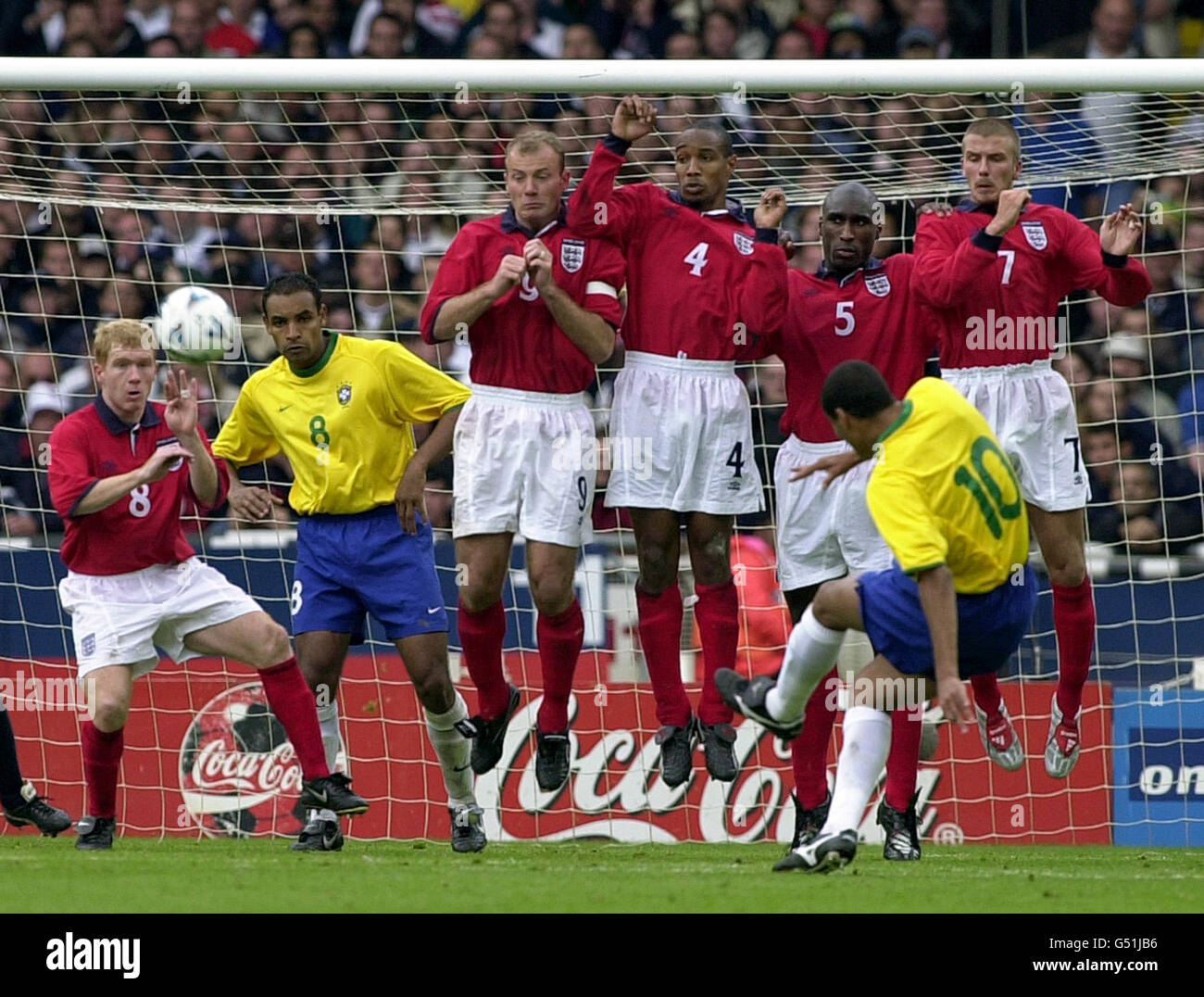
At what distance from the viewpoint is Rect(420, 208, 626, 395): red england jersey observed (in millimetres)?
7602

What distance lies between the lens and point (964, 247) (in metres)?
7.45

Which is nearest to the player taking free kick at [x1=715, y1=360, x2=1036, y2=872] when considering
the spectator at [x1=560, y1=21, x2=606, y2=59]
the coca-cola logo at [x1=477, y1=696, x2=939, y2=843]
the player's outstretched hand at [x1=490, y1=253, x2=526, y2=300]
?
the player's outstretched hand at [x1=490, y1=253, x2=526, y2=300]

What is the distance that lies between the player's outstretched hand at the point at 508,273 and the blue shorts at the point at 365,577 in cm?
114

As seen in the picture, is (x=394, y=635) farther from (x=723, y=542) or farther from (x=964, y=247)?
(x=964, y=247)

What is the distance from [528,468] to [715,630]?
1031 mm

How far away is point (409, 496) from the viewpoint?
770 centimetres

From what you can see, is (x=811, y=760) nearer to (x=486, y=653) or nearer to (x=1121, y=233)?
(x=486, y=653)

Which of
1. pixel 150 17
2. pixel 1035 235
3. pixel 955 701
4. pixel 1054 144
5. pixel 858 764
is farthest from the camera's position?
pixel 150 17

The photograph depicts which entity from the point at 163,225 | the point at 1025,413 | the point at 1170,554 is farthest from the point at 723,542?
the point at 163,225

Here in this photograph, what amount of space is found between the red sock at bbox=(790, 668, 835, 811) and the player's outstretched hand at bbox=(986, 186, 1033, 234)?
6.60ft

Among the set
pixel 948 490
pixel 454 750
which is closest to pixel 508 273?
pixel 948 490

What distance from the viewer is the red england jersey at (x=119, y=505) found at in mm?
7617

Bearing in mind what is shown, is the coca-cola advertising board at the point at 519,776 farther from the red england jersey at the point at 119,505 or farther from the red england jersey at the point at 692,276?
the red england jersey at the point at 692,276

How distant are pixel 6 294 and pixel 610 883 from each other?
6.97 meters
